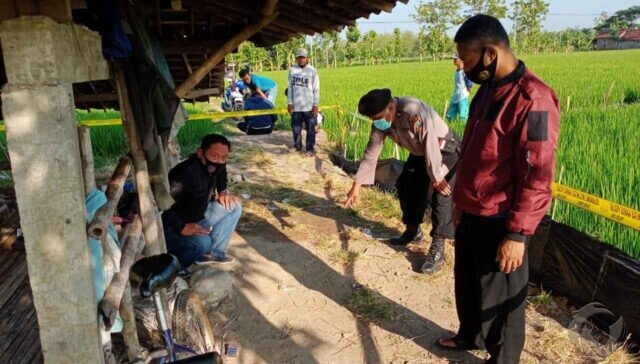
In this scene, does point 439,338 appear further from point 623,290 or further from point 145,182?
point 145,182

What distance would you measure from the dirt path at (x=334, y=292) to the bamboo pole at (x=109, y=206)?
1291 mm

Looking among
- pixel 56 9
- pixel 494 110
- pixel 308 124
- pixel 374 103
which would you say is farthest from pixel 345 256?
pixel 308 124

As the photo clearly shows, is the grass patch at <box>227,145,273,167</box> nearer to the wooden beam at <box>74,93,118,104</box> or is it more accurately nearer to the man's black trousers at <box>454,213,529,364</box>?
the wooden beam at <box>74,93,118,104</box>

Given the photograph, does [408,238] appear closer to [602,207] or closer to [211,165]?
[602,207]

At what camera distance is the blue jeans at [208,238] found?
4.05 metres

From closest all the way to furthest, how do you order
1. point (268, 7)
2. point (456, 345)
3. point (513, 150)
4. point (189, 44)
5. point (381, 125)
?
point (513, 150) < point (456, 345) < point (268, 7) < point (189, 44) < point (381, 125)

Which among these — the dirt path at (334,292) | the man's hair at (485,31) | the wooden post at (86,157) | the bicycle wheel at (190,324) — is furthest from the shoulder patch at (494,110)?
the wooden post at (86,157)

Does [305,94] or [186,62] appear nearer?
[186,62]

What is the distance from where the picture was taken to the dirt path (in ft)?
10.6

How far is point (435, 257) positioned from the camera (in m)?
4.24

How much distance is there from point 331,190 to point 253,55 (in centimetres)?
3820

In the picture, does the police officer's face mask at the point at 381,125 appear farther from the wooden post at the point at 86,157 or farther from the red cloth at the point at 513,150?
the wooden post at the point at 86,157

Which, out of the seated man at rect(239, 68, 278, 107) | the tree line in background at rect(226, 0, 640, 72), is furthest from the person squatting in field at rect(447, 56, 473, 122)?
the tree line in background at rect(226, 0, 640, 72)

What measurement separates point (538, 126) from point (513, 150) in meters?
0.20
